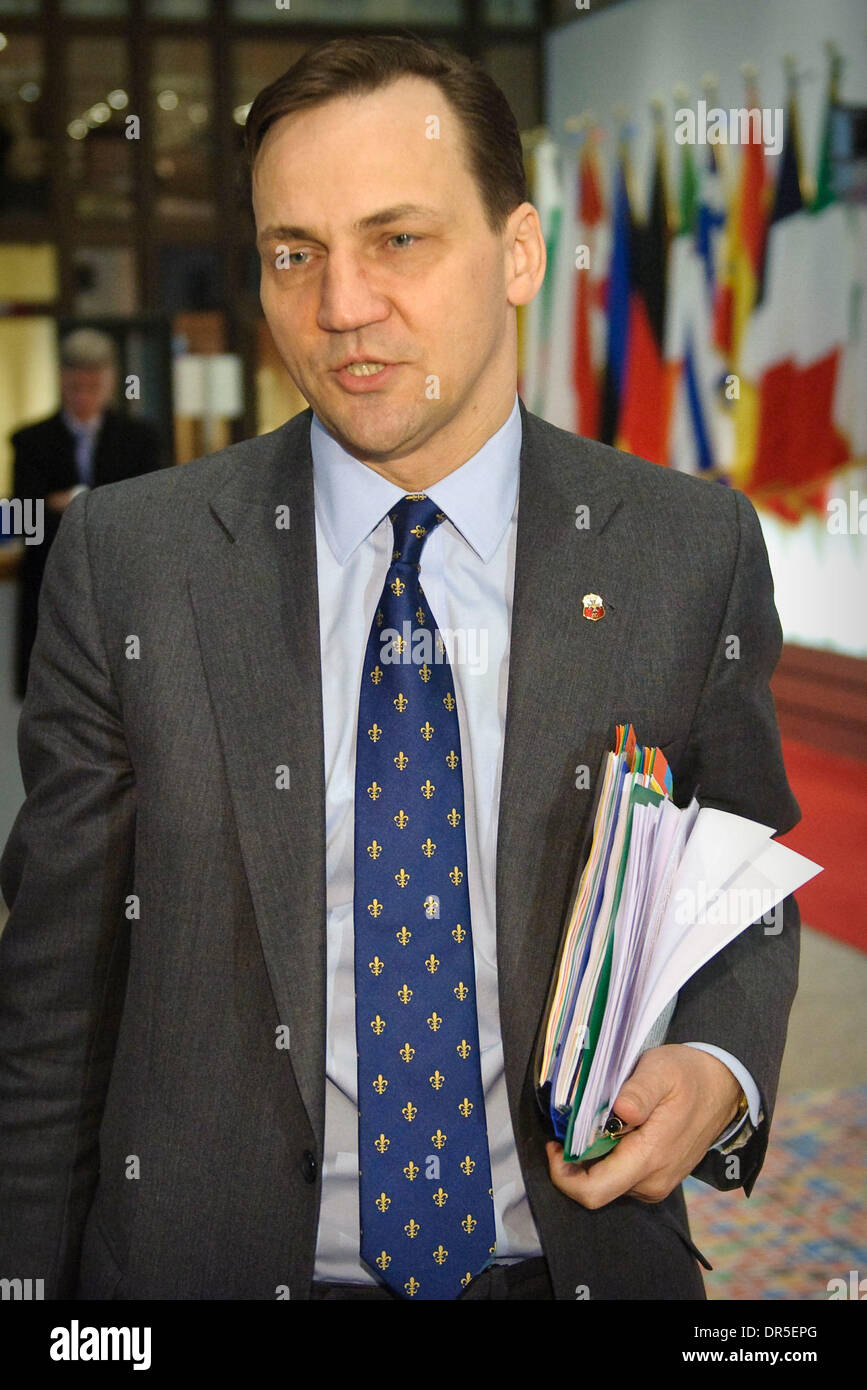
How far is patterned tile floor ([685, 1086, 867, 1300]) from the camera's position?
2916 mm

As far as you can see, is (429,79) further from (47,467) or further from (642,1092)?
(47,467)

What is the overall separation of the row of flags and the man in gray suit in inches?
181

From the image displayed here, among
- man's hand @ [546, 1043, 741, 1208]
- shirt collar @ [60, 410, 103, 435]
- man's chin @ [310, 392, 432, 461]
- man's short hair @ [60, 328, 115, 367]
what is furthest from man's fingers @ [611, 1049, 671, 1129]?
man's short hair @ [60, 328, 115, 367]

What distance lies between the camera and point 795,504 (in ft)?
21.5

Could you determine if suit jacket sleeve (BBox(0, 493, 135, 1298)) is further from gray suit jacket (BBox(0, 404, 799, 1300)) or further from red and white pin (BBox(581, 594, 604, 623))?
red and white pin (BBox(581, 594, 604, 623))

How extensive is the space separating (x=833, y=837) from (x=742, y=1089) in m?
4.47

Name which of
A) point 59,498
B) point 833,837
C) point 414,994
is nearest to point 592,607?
point 414,994

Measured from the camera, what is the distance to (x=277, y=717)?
3.73ft

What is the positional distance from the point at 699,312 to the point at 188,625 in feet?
20.7

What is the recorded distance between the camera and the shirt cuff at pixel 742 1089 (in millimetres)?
1141

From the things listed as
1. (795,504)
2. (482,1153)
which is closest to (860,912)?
(795,504)

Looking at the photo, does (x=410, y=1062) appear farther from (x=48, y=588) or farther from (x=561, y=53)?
(x=561, y=53)

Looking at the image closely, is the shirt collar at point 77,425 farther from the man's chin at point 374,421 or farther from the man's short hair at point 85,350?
the man's chin at point 374,421

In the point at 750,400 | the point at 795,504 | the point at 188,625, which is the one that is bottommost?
the point at 188,625
